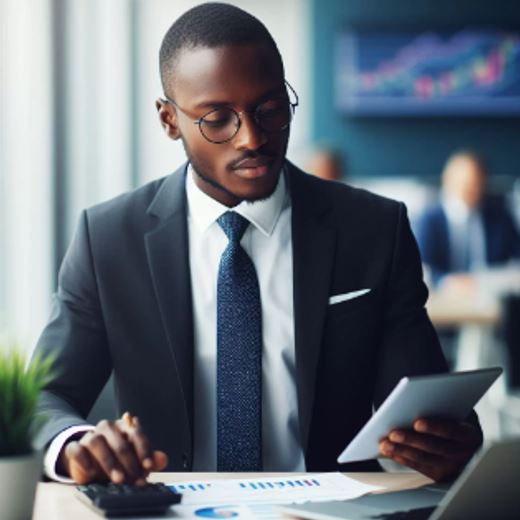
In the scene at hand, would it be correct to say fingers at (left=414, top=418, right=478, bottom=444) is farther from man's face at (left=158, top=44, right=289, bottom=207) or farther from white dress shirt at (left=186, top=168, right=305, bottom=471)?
man's face at (left=158, top=44, right=289, bottom=207)

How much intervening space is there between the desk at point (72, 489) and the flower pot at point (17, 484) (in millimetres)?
65

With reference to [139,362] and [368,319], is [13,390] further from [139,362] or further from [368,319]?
[368,319]

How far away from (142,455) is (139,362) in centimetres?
48

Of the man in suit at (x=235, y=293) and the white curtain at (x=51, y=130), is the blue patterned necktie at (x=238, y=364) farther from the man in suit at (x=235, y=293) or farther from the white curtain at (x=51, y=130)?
the white curtain at (x=51, y=130)

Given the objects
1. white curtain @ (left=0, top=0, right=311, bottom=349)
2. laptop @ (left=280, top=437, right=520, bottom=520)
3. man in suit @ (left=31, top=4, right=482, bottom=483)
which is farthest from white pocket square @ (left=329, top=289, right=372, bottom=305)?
white curtain @ (left=0, top=0, right=311, bottom=349)

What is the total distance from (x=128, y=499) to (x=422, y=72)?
678 cm

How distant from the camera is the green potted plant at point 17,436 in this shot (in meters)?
1.27

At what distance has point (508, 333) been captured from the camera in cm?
415

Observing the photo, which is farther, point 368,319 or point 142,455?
point 368,319

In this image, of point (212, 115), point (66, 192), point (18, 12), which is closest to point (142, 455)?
point (212, 115)

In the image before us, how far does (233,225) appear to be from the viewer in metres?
1.84

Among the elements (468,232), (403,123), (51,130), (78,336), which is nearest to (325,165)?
(468,232)

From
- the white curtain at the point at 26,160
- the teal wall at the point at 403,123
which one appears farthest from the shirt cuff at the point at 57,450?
the teal wall at the point at 403,123

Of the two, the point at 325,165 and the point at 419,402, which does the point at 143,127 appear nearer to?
the point at 325,165
